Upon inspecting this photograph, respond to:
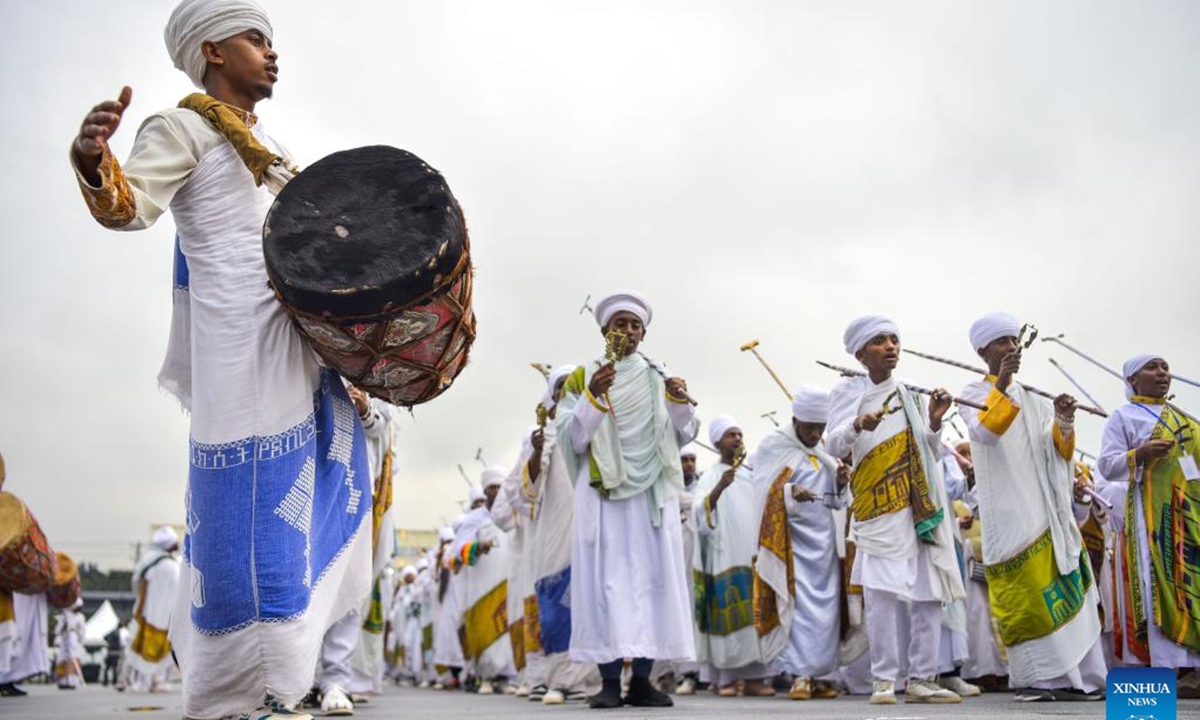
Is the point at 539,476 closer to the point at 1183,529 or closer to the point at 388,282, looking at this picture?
the point at 1183,529

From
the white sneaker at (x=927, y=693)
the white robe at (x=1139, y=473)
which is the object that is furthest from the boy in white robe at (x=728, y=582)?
the white robe at (x=1139, y=473)

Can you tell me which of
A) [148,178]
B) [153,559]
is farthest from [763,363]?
[148,178]

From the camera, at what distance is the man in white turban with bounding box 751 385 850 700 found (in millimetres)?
9203

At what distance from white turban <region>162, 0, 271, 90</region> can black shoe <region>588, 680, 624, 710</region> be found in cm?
453

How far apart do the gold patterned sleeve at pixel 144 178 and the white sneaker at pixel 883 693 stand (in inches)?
206

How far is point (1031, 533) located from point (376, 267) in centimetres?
539

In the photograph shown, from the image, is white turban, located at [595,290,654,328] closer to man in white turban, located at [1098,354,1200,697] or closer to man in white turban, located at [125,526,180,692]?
man in white turban, located at [1098,354,1200,697]

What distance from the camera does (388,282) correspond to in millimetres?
3320

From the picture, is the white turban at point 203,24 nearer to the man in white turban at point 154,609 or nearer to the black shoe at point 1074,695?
the black shoe at point 1074,695

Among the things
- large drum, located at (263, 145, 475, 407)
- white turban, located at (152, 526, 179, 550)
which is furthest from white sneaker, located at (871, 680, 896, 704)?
white turban, located at (152, 526, 179, 550)

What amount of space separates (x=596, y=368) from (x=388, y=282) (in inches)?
180

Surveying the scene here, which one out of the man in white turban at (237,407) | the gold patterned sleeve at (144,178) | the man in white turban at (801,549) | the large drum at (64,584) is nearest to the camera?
the gold patterned sleeve at (144,178)

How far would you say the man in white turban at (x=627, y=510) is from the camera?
7.26m

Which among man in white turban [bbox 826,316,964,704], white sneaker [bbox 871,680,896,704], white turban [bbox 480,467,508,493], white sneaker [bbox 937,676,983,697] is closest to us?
white sneaker [bbox 871,680,896,704]
